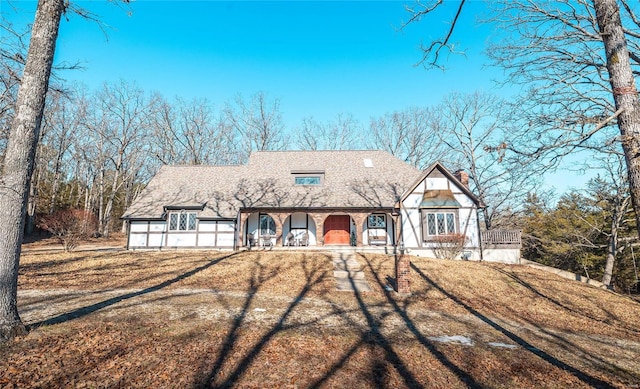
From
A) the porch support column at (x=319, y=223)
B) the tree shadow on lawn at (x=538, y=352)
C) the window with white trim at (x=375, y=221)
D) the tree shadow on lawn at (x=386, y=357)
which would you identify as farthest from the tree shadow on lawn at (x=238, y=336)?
the window with white trim at (x=375, y=221)

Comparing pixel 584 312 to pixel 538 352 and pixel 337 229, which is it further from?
pixel 337 229

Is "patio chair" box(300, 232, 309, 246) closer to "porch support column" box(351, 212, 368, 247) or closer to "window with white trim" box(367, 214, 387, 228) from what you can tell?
"porch support column" box(351, 212, 368, 247)

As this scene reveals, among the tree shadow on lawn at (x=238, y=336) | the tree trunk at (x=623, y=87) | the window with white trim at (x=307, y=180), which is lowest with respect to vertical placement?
the tree shadow on lawn at (x=238, y=336)

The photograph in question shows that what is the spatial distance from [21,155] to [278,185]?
16.3 metres

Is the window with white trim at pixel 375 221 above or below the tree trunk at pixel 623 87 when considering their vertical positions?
below

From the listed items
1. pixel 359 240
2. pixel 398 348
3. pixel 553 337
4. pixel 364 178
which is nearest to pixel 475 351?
pixel 398 348

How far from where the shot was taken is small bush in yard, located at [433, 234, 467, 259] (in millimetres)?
16984

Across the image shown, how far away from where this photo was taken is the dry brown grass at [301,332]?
13.9 ft

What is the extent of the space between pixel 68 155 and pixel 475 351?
43.7 metres

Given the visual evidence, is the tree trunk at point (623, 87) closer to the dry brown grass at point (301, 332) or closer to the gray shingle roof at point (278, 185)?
the dry brown grass at point (301, 332)

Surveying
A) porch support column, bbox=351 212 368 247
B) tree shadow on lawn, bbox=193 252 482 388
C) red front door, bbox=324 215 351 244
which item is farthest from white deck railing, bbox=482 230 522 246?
tree shadow on lawn, bbox=193 252 482 388

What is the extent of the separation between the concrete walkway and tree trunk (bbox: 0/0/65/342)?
7.86 meters

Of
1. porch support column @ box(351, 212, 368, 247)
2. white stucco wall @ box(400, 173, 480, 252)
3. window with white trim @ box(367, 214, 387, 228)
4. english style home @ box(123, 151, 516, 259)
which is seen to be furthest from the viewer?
window with white trim @ box(367, 214, 387, 228)

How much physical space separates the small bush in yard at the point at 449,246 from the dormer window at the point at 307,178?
8.96 m
